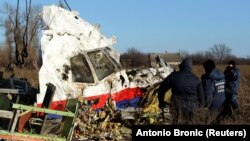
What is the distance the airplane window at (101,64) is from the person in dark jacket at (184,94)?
4017 millimetres

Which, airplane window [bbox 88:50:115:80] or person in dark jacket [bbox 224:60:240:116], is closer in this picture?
person in dark jacket [bbox 224:60:240:116]

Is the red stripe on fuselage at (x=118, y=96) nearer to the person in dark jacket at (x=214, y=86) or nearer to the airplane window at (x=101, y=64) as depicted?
the airplane window at (x=101, y=64)

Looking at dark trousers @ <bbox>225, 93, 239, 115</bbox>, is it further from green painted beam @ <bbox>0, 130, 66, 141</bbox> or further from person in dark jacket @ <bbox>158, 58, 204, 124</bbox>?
green painted beam @ <bbox>0, 130, 66, 141</bbox>

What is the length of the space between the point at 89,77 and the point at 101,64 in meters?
0.52

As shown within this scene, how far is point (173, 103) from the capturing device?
904 cm

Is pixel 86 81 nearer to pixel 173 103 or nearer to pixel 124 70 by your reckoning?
pixel 124 70

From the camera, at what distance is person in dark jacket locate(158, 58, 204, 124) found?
29.0 feet

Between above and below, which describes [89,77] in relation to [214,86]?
above

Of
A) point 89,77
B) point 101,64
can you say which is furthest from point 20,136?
point 101,64

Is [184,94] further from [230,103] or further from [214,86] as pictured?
[230,103]

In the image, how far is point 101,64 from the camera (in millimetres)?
13055

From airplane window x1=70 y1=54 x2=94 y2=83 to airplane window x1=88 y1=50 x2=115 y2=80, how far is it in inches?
7.6

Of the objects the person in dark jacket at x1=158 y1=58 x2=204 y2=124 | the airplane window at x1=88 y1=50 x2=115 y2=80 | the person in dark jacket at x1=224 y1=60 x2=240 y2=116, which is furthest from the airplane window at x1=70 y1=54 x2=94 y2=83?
the person in dark jacket at x1=158 y1=58 x2=204 y2=124

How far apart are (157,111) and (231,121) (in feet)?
8.66
